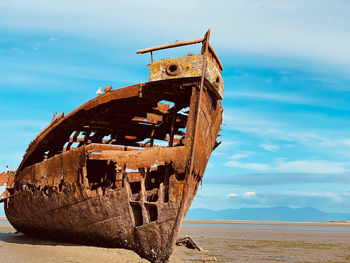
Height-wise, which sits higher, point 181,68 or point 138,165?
point 181,68

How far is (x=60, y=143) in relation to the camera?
42.7ft

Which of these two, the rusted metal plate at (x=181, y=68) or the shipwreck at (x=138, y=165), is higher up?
the rusted metal plate at (x=181, y=68)

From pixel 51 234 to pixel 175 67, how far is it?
6207mm

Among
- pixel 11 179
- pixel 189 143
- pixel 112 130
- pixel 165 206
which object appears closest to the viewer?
pixel 165 206

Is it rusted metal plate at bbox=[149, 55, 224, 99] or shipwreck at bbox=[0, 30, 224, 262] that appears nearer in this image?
shipwreck at bbox=[0, 30, 224, 262]

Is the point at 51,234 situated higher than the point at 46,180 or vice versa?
the point at 46,180

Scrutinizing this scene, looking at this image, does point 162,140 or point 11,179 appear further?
point 11,179

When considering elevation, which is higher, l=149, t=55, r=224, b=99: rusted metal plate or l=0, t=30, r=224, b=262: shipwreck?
l=149, t=55, r=224, b=99: rusted metal plate

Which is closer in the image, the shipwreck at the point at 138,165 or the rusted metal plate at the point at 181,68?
the shipwreck at the point at 138,165

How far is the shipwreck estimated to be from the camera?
788cm

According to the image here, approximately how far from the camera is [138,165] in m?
8.44

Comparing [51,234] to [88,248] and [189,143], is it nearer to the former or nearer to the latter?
[88,248]

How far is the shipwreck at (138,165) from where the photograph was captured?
25.8ft

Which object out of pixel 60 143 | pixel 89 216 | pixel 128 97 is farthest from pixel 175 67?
pixel 60 143
